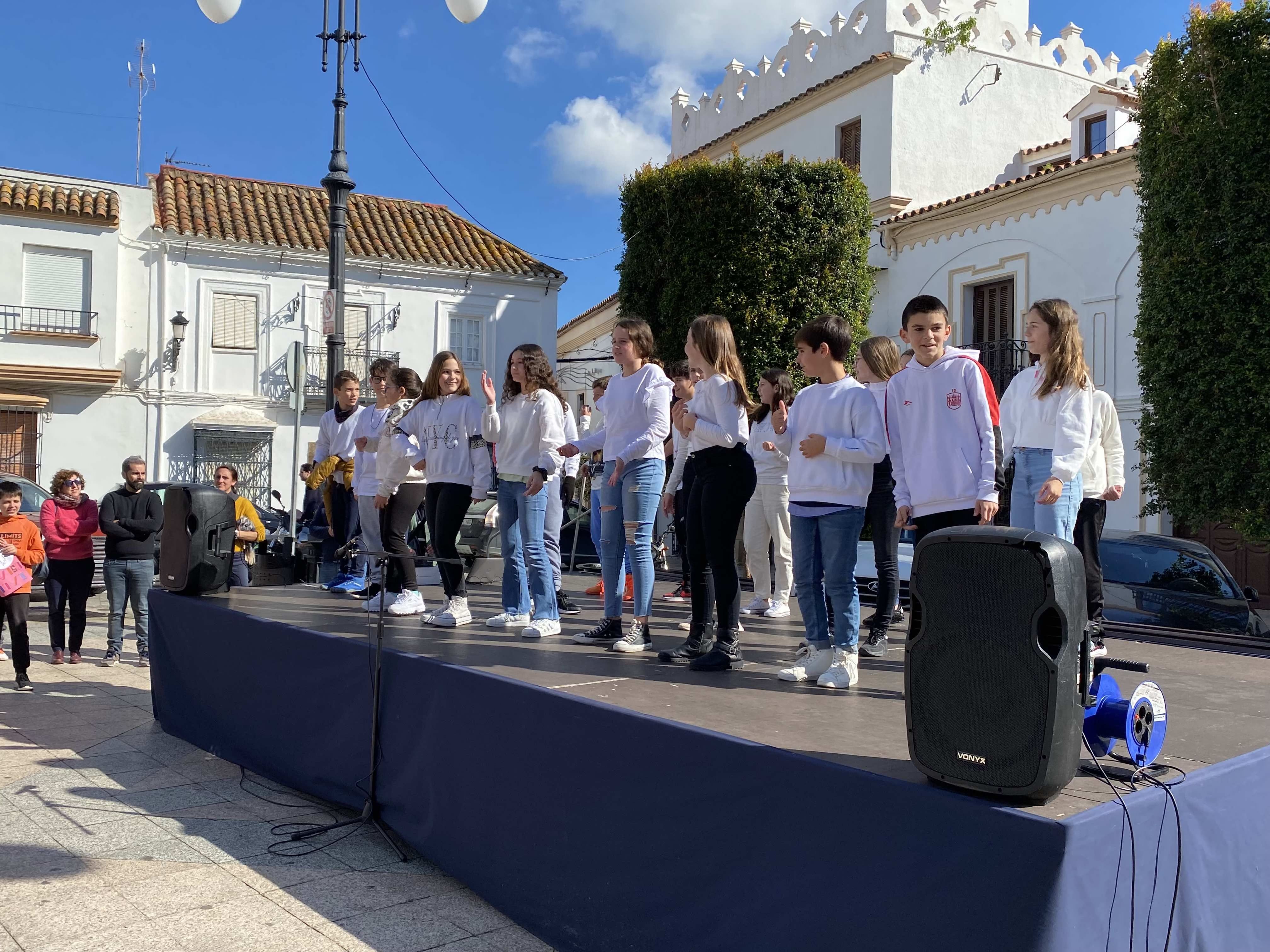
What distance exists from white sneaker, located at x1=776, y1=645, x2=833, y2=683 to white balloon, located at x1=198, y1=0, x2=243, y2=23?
27.3ft

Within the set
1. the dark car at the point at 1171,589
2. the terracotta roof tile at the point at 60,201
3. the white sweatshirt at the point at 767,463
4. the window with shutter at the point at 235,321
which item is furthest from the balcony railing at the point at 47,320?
the dark car at the point at 1171,589

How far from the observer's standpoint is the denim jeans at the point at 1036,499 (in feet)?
14.6

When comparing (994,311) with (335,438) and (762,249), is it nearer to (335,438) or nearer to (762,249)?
(762,249)

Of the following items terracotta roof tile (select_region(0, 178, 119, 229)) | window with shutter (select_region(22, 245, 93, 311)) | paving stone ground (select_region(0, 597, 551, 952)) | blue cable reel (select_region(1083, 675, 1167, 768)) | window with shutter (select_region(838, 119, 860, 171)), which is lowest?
paving stone ground (select_region(0, 597, 551, 952))

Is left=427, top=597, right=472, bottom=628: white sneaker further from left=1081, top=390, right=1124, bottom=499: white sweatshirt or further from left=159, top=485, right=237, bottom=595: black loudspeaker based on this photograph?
left=1081, top=390, right=1124, bottom=499: white sweatshirt

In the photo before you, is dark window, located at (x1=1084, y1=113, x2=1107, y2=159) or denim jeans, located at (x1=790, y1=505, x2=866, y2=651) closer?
denim jeans, located at (x1=790, y1=505, x2=866, y2=651)

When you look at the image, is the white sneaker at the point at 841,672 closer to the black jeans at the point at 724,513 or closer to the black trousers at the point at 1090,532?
the black jeans at the point at 724,513

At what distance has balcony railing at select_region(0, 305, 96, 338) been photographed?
20.9m

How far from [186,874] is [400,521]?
2.61m

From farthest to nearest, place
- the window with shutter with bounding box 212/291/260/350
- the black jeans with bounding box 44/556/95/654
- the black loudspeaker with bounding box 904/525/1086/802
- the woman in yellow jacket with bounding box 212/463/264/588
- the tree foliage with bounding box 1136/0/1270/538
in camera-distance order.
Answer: the window with shutter with bounding box 212/291/260/350, the tree foliage with bounding box 1136/0/1270/538, the woman in yellow jacket with bounding box 212/463/264/588, the black jeans with bounding box 44/556/95/654, the black loudspeaker with bounding box 904/525/1086/802

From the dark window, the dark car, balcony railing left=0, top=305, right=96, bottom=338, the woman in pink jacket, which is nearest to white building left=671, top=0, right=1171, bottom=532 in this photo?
the dark window

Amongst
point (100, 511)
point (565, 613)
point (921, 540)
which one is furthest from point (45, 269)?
point (921, 540)

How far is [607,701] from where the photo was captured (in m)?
3.51

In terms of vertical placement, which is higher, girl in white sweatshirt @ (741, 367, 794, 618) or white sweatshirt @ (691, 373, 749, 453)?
white sweatshirt @ (691, 373, 749, 453)
